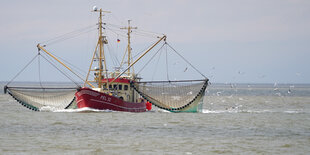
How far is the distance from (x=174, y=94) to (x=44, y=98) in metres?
13.8

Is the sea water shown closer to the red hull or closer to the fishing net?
the red hull

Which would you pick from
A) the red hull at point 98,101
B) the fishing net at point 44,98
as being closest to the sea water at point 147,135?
the red hull at point 98,101

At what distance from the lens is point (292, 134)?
33250 mm

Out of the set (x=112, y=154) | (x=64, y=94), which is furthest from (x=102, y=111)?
(x=112, y=154)

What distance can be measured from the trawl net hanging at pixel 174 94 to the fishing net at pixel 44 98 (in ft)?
25.0

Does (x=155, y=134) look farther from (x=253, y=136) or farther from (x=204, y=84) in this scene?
(x=204, y=84)

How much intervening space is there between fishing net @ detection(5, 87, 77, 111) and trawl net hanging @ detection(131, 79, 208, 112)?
762 cm

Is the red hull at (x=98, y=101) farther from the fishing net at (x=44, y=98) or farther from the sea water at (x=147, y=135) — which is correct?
the fishing net at (x=44, y=98)

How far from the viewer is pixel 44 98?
1975 inches

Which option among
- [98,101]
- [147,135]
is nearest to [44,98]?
[98,101]

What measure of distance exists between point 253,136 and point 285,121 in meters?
13.0

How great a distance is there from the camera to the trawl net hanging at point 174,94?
4884 cm

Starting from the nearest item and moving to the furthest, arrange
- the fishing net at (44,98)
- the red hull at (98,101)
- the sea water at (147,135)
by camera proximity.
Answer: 1. the sea water at (147,135)
2. the red hull at (98,101)
3. the fishing net at (44,98)

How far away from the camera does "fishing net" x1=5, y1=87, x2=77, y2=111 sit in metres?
49.0
